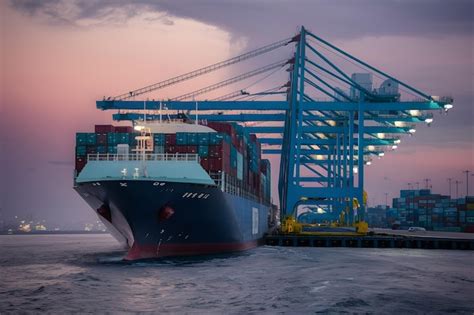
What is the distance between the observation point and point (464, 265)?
43250 millimetres

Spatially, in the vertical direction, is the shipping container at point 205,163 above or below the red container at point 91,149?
below

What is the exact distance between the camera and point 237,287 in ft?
92.9

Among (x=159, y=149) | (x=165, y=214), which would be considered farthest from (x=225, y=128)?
(x=165, y=214)

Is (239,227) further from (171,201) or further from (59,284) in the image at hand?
(59,284)

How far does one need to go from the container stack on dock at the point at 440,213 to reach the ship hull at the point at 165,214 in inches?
4504

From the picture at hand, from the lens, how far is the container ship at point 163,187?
118ft

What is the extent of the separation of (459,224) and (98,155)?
140 metres

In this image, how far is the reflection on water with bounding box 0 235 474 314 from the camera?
933 inches

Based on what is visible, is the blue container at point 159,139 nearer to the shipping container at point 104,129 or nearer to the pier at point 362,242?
the shipping container at point 104,129

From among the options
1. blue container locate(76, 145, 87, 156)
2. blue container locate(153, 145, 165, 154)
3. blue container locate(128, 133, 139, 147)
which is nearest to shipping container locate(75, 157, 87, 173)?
blue container locate(76, 145, 87, 156)

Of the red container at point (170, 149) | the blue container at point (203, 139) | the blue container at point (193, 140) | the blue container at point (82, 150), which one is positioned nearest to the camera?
the blue container at point (203, 139)

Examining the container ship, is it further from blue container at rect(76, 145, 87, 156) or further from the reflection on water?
the reflection on water

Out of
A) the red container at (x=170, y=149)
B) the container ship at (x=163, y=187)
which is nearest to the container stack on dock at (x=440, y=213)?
the container ship at (x=163, y=187)

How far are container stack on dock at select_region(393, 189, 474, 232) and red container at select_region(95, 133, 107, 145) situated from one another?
118 m
